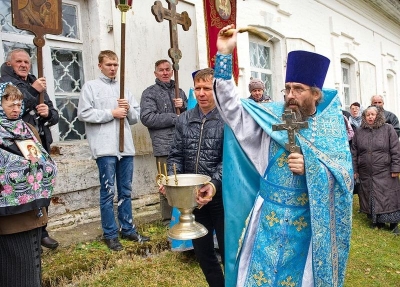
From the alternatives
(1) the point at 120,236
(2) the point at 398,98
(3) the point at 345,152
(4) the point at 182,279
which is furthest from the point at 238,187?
(2) the point at 398,98

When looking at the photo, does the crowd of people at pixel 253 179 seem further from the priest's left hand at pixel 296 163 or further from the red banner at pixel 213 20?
the red banner at pixel 213 20

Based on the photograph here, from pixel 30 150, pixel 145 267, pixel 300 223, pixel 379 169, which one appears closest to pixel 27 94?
pixel 30 150

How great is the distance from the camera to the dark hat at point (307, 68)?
205cm

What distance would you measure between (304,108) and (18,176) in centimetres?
169

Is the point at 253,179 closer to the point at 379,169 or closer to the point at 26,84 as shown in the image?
the point at 26,84

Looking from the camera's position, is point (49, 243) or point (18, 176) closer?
point (18, 176)

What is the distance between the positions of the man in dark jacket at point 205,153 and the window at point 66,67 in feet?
8.02

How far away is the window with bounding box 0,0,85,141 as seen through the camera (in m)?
4.49

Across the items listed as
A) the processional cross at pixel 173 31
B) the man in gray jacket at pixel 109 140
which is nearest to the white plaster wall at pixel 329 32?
the processional cross at pixel 173 31

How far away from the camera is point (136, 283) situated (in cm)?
331

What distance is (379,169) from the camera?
217 inches

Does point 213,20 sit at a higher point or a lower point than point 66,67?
higher

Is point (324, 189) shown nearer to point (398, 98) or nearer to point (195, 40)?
point (195, 40)

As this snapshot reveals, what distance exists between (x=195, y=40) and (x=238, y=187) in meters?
4.25
